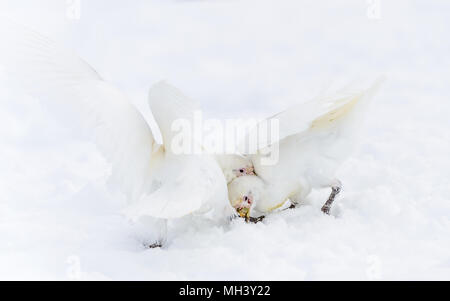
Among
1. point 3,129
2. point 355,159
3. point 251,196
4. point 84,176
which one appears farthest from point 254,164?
point 3,129

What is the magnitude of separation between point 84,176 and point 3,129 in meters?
0.99

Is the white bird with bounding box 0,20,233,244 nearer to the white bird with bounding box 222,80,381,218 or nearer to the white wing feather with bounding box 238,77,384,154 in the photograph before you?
the white bird with bounding box 222,80,381,218

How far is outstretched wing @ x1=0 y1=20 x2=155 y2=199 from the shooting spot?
7.45 ft

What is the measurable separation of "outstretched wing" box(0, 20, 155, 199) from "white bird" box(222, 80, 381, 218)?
460mm

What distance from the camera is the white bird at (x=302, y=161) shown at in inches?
99.4

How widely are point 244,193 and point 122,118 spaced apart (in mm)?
638

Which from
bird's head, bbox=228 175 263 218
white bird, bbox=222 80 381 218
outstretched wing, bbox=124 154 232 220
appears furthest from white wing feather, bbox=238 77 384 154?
outstretched wing, bbox=124 154 232 220

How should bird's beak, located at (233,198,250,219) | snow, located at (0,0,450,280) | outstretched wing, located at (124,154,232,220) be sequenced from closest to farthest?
1. outstretched wing, located at (124,154,232,220)
2. snow, located at (0,0,450,280)
3. bird's beak, located at (233,198,250,219)

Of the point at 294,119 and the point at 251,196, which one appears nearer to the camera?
the point at 294,119

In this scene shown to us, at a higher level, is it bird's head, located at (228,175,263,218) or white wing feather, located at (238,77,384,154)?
white wing feather, located at (238,77,384,154)

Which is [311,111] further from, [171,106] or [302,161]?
[171,106]

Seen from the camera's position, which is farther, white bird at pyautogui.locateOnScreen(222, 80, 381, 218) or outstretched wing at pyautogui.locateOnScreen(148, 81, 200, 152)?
white bird at pyautogui.locateOnScreen(222, 80, 381, 218)

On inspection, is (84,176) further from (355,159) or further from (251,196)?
(355,159)

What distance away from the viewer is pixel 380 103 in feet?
14.9
